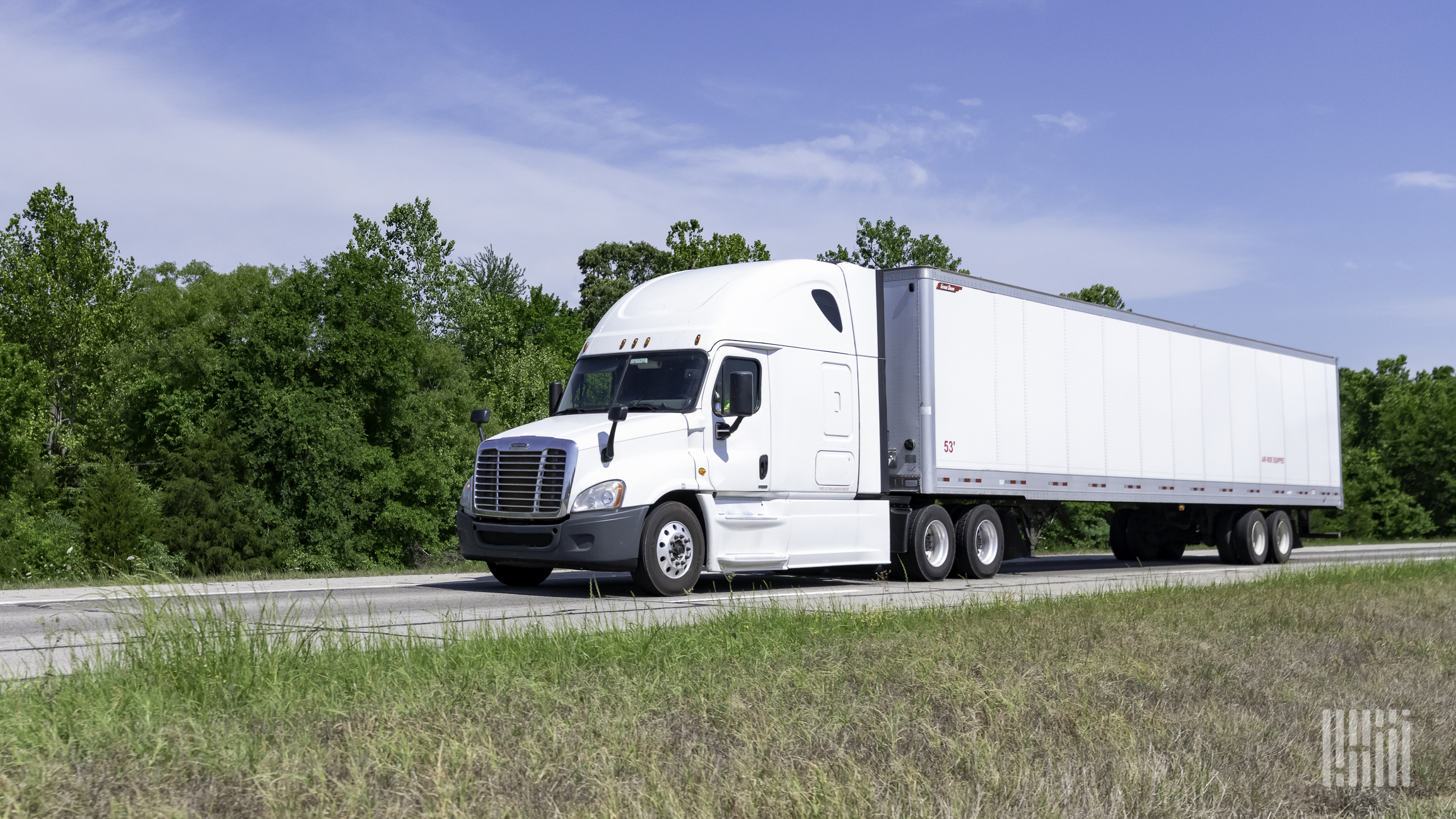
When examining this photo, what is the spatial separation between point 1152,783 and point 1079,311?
15.2 m

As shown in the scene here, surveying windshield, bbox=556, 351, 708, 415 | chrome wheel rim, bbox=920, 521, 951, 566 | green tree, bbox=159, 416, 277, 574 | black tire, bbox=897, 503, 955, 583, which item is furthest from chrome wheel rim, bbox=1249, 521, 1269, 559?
green tree, bbox=159, 416, 277, 574

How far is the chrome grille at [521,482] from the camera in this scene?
13.1m

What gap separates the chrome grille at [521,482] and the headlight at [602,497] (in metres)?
0.18

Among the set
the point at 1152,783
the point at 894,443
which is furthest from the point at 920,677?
the point at 894,443

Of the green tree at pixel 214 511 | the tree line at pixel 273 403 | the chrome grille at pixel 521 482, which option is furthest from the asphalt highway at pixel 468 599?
the green tree at pixel 214 511

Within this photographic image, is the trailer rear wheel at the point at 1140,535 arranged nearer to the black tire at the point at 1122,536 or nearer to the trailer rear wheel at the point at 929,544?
the black tire at the point at 1122,536

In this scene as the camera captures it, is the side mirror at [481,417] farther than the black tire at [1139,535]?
No

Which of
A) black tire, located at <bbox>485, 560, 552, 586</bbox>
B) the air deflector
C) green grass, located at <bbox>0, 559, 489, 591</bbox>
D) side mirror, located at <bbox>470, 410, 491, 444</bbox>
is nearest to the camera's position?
side mirror, located at <bbox>470, 410, 491, 444</bbox>

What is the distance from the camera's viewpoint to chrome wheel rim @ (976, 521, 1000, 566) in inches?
696

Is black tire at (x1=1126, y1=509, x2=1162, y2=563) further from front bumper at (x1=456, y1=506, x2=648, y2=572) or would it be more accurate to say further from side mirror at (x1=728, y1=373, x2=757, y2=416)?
front bumper at (x1=456, y1=506, x2=648, y2=572)

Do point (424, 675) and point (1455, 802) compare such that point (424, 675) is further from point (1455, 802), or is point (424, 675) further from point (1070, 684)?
point (1455, 802)

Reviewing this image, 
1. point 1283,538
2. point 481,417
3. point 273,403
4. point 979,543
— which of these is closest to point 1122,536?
point 1283,538

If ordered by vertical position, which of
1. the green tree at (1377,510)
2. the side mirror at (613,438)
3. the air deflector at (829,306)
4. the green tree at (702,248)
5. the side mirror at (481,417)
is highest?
the green tree at (702,248)

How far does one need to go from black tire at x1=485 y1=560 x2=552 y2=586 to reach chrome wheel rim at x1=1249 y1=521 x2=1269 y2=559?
46.7ft
